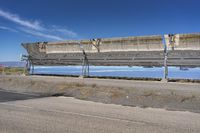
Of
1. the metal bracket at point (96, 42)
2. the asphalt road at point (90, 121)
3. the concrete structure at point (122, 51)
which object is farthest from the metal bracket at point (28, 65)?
the asphalt road at point (90, 121)

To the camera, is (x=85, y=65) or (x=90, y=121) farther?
(x=85, y=65)

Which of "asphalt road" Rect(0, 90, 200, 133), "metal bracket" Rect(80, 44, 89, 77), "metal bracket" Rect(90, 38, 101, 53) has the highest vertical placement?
"metal bracket" Rect(90, 38, 101, 53)

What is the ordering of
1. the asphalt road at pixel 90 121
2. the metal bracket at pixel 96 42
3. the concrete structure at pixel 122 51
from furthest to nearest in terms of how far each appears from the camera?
the metal bracket at pixel 96 42
the concrete structure at pixel 122 51
the asphalt road at pixel 90 121

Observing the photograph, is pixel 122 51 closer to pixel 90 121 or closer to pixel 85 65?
pixel 85 65

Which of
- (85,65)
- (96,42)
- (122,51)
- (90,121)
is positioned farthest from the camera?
(85,65)

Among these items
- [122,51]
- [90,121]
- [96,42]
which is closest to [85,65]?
[96,42]

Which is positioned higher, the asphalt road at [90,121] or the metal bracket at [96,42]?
the metal bracket at [96,42]

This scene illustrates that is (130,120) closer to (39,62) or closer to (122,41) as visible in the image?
(122,41)

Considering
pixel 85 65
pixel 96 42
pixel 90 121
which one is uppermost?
pixel 96 42

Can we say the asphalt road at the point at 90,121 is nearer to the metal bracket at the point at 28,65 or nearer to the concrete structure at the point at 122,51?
the concrete structure at the point at 122,51

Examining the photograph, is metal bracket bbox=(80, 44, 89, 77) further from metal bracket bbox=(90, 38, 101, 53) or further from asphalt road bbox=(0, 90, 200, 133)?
asphalt road bbox=(0, 90, 200, 133)

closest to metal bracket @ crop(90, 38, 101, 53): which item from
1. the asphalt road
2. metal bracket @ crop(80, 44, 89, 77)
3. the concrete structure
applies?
the concrete structure

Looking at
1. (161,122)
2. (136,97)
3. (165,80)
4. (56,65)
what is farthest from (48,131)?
(56,65)

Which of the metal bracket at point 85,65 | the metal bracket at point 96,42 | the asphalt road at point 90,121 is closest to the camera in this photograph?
the asphalt road at point 90,121
